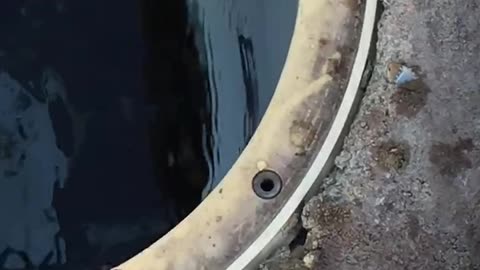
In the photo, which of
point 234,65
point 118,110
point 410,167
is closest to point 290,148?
point 410,167

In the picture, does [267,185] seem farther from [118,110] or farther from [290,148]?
[118,110]

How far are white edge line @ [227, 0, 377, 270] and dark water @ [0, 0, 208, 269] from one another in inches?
24.8

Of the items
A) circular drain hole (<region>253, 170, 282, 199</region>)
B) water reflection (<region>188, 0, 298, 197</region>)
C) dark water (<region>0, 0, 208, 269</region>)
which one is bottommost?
dark water (<region>0, 0, 208, 269</region>)

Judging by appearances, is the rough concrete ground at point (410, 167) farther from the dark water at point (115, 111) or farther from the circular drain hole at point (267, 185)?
the dark water at point (115, 111)

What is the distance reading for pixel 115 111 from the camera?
→ 1829 mm

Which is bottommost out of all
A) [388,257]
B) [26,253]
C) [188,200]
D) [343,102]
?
[26,253]

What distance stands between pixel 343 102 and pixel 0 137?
101cm

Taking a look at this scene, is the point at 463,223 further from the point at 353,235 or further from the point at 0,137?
the point at 0,137

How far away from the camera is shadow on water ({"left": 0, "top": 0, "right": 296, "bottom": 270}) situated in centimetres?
168

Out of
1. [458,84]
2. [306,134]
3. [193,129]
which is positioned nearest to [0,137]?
[193,129]

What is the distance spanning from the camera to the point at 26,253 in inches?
67.8

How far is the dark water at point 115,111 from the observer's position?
169 cm

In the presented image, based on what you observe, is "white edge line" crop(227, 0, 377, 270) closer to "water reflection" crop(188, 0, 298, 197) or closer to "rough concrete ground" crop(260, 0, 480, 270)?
"rough concrete ground" crop(260, 0, 480, 270)

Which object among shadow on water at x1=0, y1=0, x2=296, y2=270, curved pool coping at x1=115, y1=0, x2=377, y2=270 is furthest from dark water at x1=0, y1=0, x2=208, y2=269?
curved pool coping at x1=115, y1=0, x2=377, y2=270
